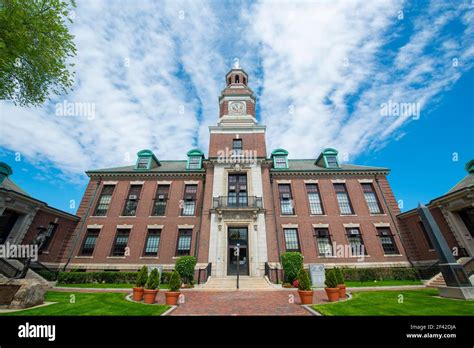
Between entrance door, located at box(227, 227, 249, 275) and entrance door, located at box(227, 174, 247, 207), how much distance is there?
2.41 metres

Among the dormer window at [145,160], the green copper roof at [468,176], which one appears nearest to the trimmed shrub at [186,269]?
the dormer window at [145,160]

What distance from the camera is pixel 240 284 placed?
14.2 metres

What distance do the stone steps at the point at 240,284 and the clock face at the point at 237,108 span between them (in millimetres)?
18355

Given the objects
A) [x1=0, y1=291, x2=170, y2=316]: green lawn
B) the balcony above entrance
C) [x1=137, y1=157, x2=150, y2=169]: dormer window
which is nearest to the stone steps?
the balcony above entrance

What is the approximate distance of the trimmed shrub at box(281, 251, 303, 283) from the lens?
14.3 m

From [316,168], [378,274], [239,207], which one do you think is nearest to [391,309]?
[378,274]

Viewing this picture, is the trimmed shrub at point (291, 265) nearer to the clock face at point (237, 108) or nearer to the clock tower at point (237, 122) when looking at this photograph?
the clock tower at point (237, 122)

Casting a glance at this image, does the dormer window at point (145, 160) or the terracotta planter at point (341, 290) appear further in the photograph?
the dormer window at point (145, 160)

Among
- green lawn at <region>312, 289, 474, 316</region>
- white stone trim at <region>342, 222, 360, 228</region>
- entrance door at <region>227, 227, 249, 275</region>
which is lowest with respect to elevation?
green lawn at <region>312, 289, 474, 316</region>

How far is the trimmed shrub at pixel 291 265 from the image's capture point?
14.3 metres

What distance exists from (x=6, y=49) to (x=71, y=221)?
14843mm

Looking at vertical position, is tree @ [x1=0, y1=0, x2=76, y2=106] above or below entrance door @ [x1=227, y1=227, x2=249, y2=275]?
above

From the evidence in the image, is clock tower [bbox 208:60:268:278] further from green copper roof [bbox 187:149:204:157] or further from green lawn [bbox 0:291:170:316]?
green lawn [bbox 0:291:170:316]
